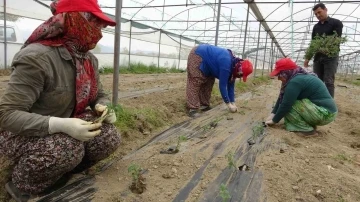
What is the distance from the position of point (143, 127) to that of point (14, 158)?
1604mm

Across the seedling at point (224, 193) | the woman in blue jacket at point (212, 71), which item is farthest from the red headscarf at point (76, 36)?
the woman in blue jacket at point (212, 71)

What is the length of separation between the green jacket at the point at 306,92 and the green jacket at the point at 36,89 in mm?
2324

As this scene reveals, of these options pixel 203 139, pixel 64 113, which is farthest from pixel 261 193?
pixel 64 113

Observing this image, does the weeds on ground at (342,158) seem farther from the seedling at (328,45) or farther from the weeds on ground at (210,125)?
the seedling at (328,45)

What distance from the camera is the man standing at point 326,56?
15.6 feet

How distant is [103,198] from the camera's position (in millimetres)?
1716

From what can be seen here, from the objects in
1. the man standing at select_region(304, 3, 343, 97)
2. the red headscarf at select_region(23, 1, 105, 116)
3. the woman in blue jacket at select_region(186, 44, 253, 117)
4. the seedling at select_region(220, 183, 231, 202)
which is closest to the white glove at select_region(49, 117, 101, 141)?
Answer: the red headscarf at select_region(23, 1, 105, 116)

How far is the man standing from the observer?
15.6 feet

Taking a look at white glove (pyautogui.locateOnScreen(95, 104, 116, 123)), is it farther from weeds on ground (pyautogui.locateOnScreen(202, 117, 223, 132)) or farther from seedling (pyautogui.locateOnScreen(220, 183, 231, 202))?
weeds on ground (pyautogui.locateOnScreen(202, 117, 223, 132))

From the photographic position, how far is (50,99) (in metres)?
1.78

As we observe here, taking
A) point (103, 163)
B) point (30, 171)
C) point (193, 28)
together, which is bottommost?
point (103, 163)

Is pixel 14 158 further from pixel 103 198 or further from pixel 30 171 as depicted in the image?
pixel 103 198

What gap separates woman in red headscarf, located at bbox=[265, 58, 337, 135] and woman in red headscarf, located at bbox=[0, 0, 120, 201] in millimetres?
2200

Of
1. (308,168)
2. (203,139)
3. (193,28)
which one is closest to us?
(308,168)
